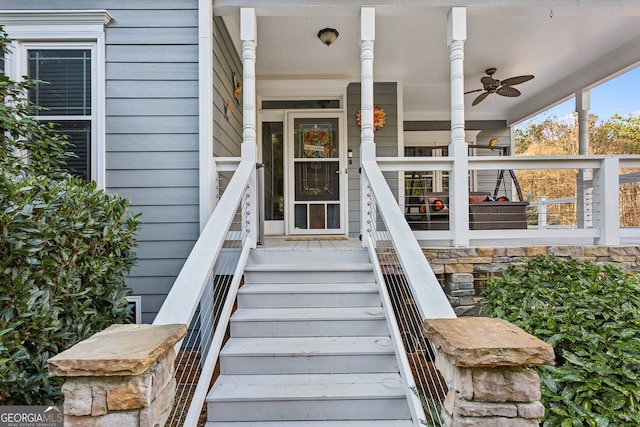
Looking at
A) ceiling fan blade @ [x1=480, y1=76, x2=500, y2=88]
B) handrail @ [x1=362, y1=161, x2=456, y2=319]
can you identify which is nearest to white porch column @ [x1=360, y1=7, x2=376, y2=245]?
handrail @ [x1=362, y1=161, x2=456, y2=319]

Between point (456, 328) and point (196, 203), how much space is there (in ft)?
8.35

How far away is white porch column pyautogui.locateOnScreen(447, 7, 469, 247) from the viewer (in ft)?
10.9

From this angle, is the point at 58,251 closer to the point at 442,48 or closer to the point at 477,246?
the point at 477,246

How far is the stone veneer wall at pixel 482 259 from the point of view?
329 cm

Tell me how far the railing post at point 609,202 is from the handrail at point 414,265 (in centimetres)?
220

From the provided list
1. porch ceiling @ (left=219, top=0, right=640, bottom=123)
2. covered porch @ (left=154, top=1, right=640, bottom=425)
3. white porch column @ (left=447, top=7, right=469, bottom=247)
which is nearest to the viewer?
covered porch @ (left=154, top=1, right=640, bottom=425)

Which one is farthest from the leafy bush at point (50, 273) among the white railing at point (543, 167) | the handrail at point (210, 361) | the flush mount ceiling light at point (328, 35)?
the flush mount ceiling light at point (328, 35)

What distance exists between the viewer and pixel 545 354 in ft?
3.83

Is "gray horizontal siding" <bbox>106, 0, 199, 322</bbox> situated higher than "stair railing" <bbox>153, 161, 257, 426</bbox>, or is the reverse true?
"gray horizontal siding" <bbox>106, 0, 199, 322</bbox>

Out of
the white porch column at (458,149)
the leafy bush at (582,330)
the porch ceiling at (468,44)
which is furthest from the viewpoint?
the porch ceiling at (468,44)

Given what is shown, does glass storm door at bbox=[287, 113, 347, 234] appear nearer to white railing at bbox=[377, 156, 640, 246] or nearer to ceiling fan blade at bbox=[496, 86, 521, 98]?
white railing at bbox=[377, 156, 640, 246]

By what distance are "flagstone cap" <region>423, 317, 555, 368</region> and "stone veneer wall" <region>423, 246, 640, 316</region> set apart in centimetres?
202

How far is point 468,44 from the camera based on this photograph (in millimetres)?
4730

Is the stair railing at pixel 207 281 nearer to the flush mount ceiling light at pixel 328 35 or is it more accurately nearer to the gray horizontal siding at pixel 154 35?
the gray horizontal siding at pixel 154 35
